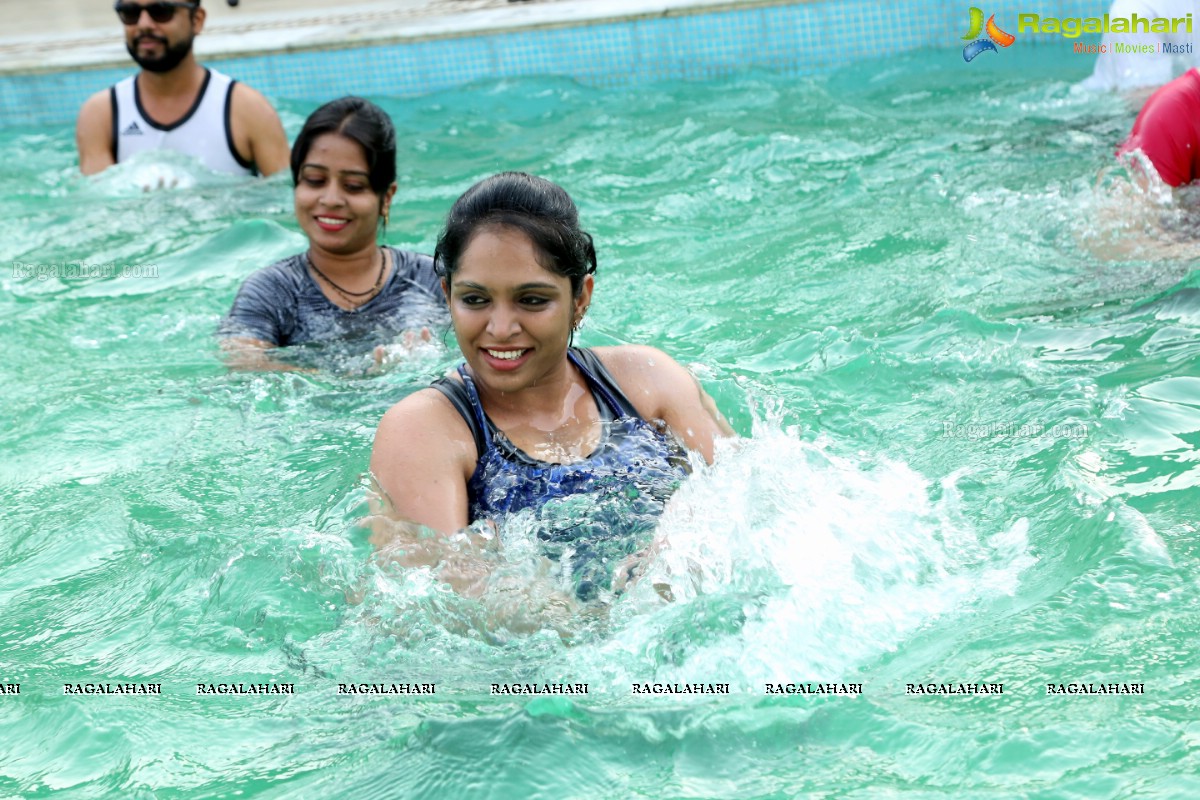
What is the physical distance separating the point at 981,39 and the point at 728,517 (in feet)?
21.4

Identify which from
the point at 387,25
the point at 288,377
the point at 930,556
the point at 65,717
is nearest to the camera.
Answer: the point at 65,717

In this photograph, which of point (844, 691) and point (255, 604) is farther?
point (255, 604)

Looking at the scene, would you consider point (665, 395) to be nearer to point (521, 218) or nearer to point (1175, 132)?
point (521, 218)

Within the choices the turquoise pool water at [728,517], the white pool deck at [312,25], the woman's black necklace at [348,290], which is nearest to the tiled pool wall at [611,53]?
the white pool deck at [312,25]

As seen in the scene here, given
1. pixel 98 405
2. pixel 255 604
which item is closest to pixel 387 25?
pixel 98 405

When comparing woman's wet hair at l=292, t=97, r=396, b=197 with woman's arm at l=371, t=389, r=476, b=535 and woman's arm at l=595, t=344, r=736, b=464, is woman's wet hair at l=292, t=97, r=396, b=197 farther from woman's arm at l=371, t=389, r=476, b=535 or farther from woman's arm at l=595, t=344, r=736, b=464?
woman's arm at l=371, t=389, r=476, b=535

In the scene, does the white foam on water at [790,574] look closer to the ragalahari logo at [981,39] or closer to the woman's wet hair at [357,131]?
the woman's wet hair at [357,131]

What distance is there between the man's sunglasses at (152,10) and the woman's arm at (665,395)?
426cm

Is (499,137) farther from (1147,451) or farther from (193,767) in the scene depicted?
(193,767)

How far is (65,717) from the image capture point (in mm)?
3168

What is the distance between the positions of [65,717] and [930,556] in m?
2.19

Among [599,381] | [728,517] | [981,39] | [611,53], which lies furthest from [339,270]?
[981,39]

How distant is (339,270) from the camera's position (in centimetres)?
509

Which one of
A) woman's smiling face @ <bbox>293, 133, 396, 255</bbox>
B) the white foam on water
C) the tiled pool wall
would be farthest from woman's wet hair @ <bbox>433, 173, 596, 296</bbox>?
the tiled pool wall
